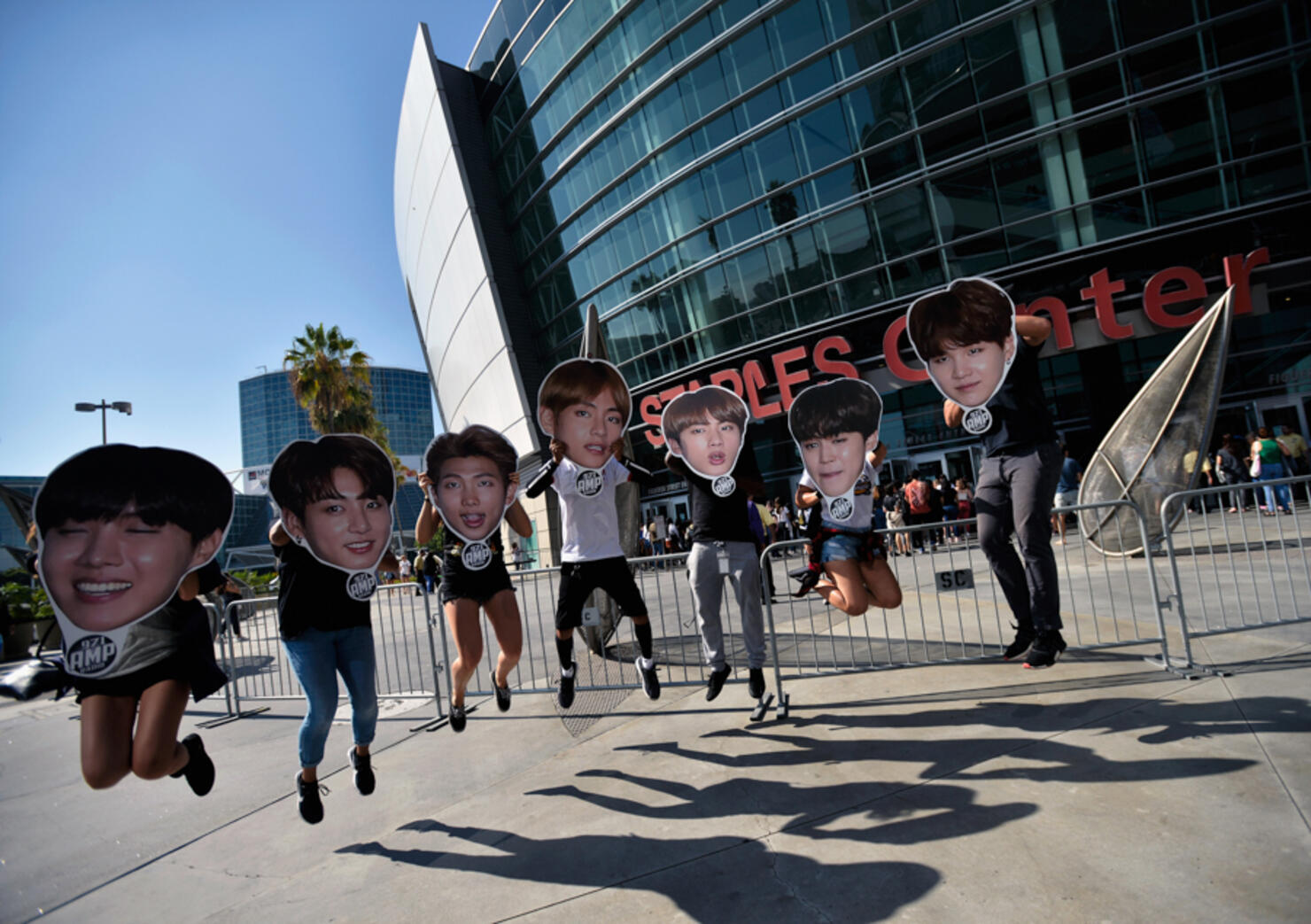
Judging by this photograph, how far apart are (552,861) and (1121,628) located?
222 inches

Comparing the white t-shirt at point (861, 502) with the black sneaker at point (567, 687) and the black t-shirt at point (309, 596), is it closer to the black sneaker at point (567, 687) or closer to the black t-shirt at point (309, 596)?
the black sneaker at point (567, 687)

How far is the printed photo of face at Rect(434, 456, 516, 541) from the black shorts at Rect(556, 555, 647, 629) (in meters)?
0.64

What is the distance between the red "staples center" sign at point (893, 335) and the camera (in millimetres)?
16906

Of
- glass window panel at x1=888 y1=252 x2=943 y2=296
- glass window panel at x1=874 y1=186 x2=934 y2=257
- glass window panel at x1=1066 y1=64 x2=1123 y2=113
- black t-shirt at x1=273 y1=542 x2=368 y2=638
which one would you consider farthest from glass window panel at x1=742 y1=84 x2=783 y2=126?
black t-shirt at x1=273 y1=542 x2=368 y2=638

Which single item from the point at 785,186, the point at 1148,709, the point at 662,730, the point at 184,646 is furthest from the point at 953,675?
the point at 785,186

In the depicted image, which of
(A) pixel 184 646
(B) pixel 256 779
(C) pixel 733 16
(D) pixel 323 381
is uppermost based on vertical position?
(C) pixel 733 16

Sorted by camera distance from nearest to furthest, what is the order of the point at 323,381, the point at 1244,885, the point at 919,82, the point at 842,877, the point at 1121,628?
the point at 1244,885
the point at 842,877
the point at 1121,628
the point at 323,381
the point at 919,82

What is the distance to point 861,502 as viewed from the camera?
484cm

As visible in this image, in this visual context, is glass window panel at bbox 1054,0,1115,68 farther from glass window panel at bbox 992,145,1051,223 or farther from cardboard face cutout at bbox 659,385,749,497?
cardboard face cutout at bbox 659,385,749,497

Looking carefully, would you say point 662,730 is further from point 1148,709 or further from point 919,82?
point 919,82

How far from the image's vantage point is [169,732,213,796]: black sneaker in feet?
10.4

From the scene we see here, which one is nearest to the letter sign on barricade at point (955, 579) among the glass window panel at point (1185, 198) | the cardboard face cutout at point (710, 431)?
the cardboard face cutout at point (710, 431)

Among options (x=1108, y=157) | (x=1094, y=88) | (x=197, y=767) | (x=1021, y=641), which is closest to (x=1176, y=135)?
(x=1108, y=157)

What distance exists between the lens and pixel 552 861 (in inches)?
126
